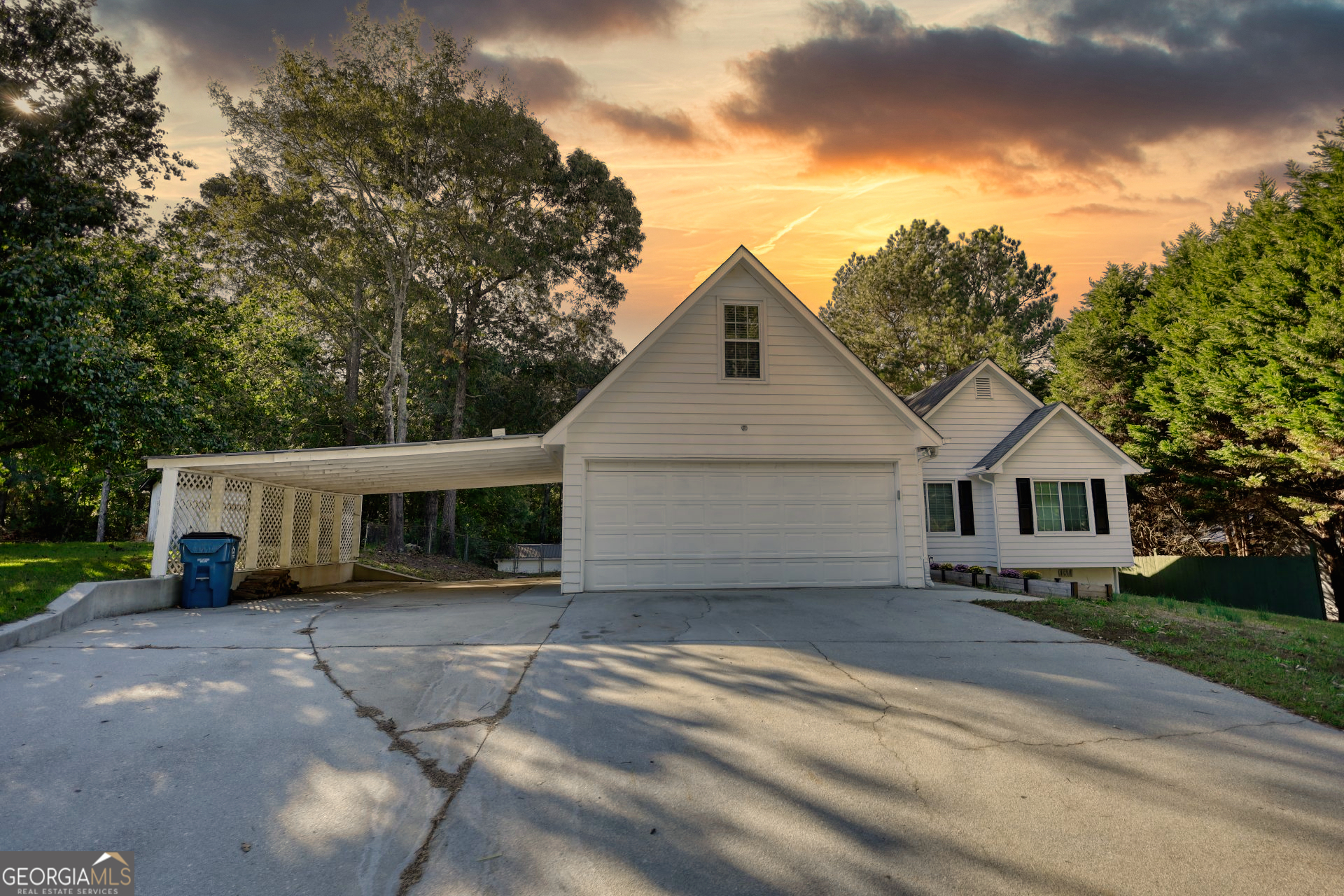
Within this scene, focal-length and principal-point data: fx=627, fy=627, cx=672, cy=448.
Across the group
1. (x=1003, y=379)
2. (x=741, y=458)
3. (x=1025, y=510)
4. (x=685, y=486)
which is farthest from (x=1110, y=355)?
(x=685, y=486)

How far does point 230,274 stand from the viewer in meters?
21.2

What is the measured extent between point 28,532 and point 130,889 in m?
39.6

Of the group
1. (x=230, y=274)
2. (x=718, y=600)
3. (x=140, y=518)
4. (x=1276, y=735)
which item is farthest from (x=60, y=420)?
(x=140, y=518)

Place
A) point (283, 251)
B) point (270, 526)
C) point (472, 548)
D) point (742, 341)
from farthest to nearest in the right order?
point (472, 548) → point (283, 251) → point (270, 526) → point (742, 341)

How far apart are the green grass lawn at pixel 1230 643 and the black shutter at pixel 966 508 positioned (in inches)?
246

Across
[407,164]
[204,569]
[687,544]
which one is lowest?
[204,569]

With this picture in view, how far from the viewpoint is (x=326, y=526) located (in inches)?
661

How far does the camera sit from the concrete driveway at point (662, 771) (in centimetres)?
271

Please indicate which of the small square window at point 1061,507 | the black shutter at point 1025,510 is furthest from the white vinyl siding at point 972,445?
the small square window at point 1061,507

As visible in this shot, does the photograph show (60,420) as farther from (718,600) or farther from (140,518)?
(140,518)

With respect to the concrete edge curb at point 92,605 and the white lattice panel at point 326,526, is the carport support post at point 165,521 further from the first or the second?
the white lattice panel at point 326,526

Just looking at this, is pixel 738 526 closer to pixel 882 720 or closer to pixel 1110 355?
pixel 882 720

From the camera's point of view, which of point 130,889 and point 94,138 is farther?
point 94,138

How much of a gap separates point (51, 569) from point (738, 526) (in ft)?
41.5
